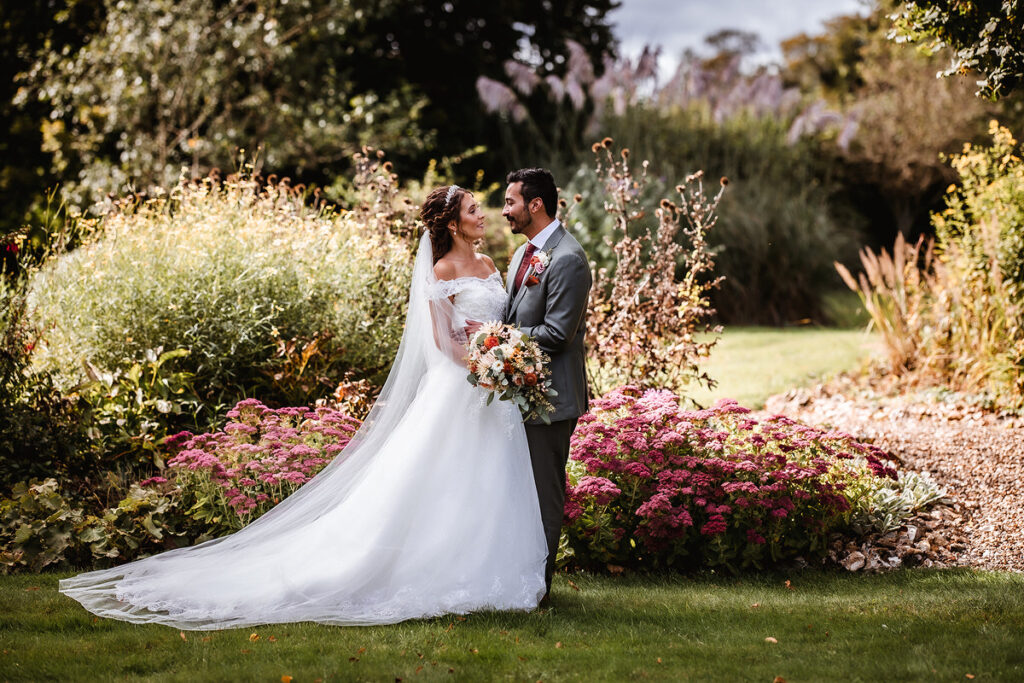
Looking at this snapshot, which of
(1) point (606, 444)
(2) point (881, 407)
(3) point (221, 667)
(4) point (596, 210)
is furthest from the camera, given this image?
(4) point (596, 210)

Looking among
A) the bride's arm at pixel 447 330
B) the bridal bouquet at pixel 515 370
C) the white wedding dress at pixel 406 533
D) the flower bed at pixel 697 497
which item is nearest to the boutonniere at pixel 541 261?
the bridal bouquet at pixel 515 370

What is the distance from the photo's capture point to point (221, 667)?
3447 mm

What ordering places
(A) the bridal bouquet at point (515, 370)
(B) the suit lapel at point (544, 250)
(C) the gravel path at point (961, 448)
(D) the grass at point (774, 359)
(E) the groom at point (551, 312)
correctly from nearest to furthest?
(A) the bridal bouquet at point (515, 370) < (E) the groom at point (551, 312) < (B) the suit lapel at point (544, 250) < (C) the gravel path at point (961, 448) < (D) the grass at point (774, 359)

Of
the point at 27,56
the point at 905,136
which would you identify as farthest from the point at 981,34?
the point at 27,56

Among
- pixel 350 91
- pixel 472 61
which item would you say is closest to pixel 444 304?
pixel 350 91

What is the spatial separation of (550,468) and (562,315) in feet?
2.28

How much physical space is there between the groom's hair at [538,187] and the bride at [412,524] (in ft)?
1.28

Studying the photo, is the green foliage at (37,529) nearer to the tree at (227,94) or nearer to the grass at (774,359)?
the grass at (774,359)

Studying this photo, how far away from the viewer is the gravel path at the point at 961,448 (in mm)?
5395

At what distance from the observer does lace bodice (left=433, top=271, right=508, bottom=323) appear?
4395 millimetres

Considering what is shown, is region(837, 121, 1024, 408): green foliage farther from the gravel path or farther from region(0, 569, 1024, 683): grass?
region(0, 569, 1024, 683): grass

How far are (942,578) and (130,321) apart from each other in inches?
221

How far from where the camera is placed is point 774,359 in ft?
35.9

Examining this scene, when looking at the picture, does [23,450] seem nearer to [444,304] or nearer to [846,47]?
[444,304]
